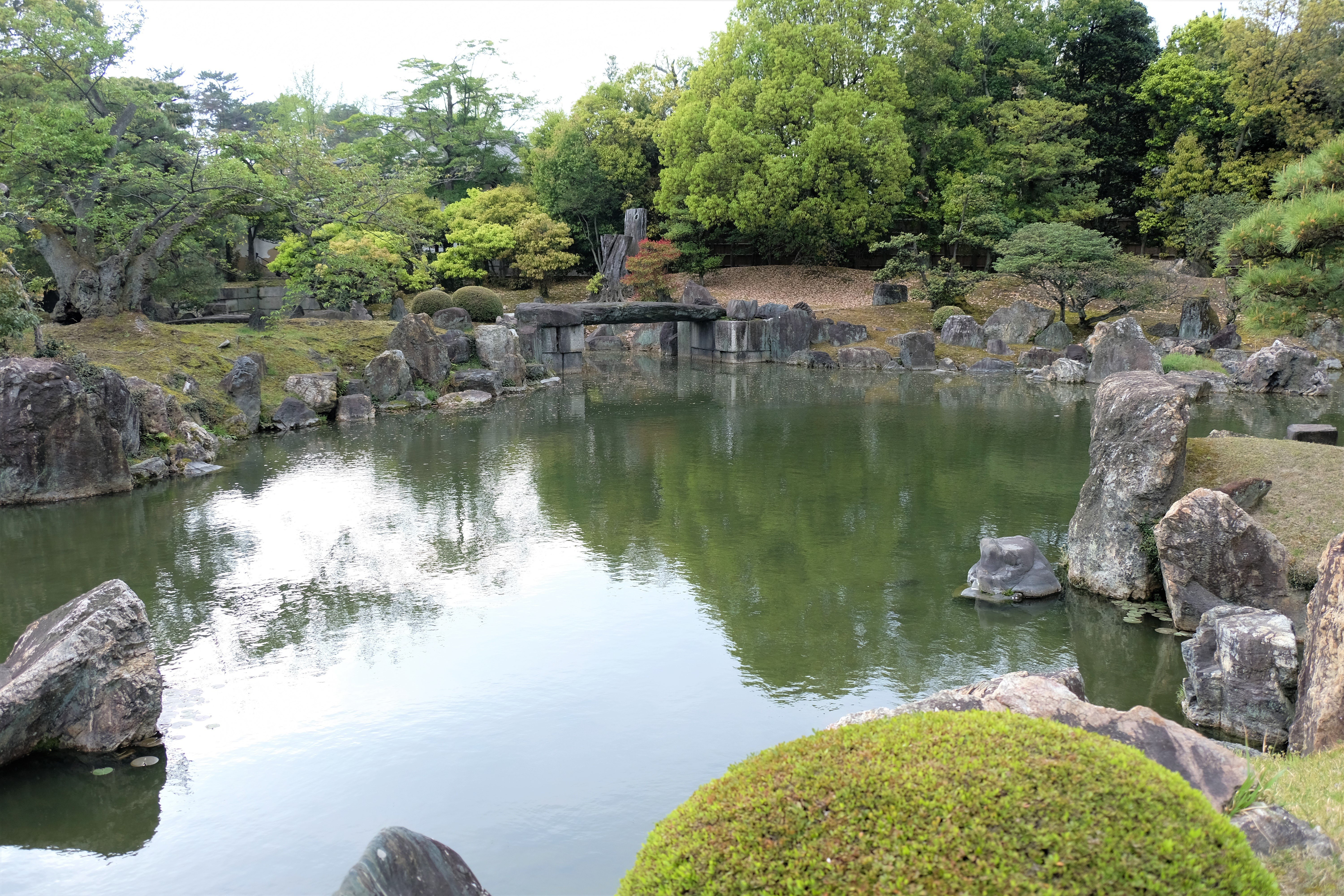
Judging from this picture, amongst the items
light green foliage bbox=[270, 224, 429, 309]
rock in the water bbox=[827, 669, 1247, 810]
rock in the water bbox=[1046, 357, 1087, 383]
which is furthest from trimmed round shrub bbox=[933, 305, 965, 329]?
rock in the water bbox=[827, 669, 1247, 810]

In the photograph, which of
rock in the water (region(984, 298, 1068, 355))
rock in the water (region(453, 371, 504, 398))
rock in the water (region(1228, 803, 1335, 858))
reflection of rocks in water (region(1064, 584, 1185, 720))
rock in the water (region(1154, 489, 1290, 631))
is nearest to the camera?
rock in the water (region(1228, 803, 1335, 858))

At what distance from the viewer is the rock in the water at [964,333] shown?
2828cm

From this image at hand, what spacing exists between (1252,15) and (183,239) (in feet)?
113

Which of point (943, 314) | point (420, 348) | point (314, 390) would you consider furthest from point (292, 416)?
point (943, 314)

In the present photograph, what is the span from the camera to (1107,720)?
4453 millimetres

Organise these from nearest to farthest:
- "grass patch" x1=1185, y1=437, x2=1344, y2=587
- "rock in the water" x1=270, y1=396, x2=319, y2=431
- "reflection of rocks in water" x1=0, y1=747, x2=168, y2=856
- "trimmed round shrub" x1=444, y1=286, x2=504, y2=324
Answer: "reflection of rocks in water" x1=0, y1=747, x2=168, y2=856
"grass patch" x1=1185, y1=437, x2=1344, y2=587
"rock in the water" x1=270, y1=396, x2=319, y2=431
"trimmed round shrub" x1=444, y1=286, x2=504, y2=324

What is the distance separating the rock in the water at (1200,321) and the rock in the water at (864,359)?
8387 mm

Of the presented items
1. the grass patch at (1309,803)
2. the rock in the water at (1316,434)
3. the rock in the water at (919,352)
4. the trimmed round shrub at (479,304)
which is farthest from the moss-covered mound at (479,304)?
the grass patch at (1309,803)

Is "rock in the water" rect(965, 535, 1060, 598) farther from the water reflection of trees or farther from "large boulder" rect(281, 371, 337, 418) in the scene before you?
"large boulder" rect(281, 371, 337, 418)

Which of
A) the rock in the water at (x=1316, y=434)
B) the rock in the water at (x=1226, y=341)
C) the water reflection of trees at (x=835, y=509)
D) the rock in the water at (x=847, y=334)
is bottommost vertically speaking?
the water reflection of trees at (x=835, y=509)

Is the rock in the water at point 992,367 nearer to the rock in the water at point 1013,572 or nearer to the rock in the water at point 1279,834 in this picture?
the rock in the water at point 1013,572

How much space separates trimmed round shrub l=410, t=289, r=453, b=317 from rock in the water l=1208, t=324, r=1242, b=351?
72.6ft

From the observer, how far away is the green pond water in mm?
5277

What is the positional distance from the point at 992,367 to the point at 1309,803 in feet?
76.7
